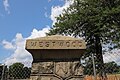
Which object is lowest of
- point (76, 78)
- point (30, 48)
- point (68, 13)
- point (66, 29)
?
point (76, 78)

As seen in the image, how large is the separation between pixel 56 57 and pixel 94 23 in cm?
1649

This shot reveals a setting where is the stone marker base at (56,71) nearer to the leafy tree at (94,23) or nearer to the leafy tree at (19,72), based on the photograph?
the leafy tree at (19,72)

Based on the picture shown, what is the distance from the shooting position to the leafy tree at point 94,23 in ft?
62.8

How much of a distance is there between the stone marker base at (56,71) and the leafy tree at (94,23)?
14.9m

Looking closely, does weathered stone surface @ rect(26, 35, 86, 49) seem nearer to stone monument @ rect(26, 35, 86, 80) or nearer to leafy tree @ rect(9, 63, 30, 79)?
stone monument @ rect(26, 35, 86, 80)

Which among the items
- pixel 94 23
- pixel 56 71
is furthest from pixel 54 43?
pixel 94 23

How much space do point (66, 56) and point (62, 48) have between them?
0.17m

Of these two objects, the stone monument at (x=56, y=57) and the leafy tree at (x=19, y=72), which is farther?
the leafy tree at (x=19, y=72)

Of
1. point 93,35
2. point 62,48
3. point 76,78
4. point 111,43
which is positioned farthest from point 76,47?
point 93,35

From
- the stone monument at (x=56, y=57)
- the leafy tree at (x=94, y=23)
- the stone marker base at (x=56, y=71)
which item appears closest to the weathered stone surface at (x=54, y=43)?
the stone monument at (x=56, y=57)

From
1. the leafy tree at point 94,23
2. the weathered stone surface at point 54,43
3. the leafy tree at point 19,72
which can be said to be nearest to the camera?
the weathered stone surface at point 54,43

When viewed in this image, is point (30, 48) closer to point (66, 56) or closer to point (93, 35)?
point (66, 56)

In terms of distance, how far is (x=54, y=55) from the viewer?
11.4ft

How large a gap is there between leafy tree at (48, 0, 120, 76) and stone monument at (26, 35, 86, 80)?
589 inches
